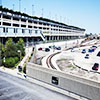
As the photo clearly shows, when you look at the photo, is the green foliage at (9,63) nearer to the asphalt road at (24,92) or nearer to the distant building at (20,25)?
the asphalt road at (24,92)

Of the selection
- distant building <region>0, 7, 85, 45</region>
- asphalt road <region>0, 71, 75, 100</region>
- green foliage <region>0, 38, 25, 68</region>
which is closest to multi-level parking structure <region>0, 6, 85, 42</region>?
distant building <region>0, 7, 85, 45</region>

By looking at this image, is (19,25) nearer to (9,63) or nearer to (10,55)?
(10,55)

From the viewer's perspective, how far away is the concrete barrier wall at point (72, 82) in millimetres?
17734

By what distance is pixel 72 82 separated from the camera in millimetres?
20062

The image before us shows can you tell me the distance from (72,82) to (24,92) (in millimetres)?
7938

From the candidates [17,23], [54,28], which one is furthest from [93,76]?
[54,28]

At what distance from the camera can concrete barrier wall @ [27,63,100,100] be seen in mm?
17734

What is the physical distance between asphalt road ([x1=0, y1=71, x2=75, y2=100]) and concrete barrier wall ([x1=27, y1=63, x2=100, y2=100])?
1827mm

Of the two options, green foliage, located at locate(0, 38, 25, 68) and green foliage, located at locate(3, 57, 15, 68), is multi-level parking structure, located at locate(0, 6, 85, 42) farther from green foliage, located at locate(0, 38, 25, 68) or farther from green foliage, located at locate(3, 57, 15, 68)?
green foliage, located at locate(3, 57, 15, 68)

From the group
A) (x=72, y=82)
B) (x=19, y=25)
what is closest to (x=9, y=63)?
(x=72, y=82)

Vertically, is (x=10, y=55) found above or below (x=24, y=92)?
above

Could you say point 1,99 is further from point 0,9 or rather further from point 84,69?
point 0,9

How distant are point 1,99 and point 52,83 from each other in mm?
8994

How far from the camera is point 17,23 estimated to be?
65875 millimetres
